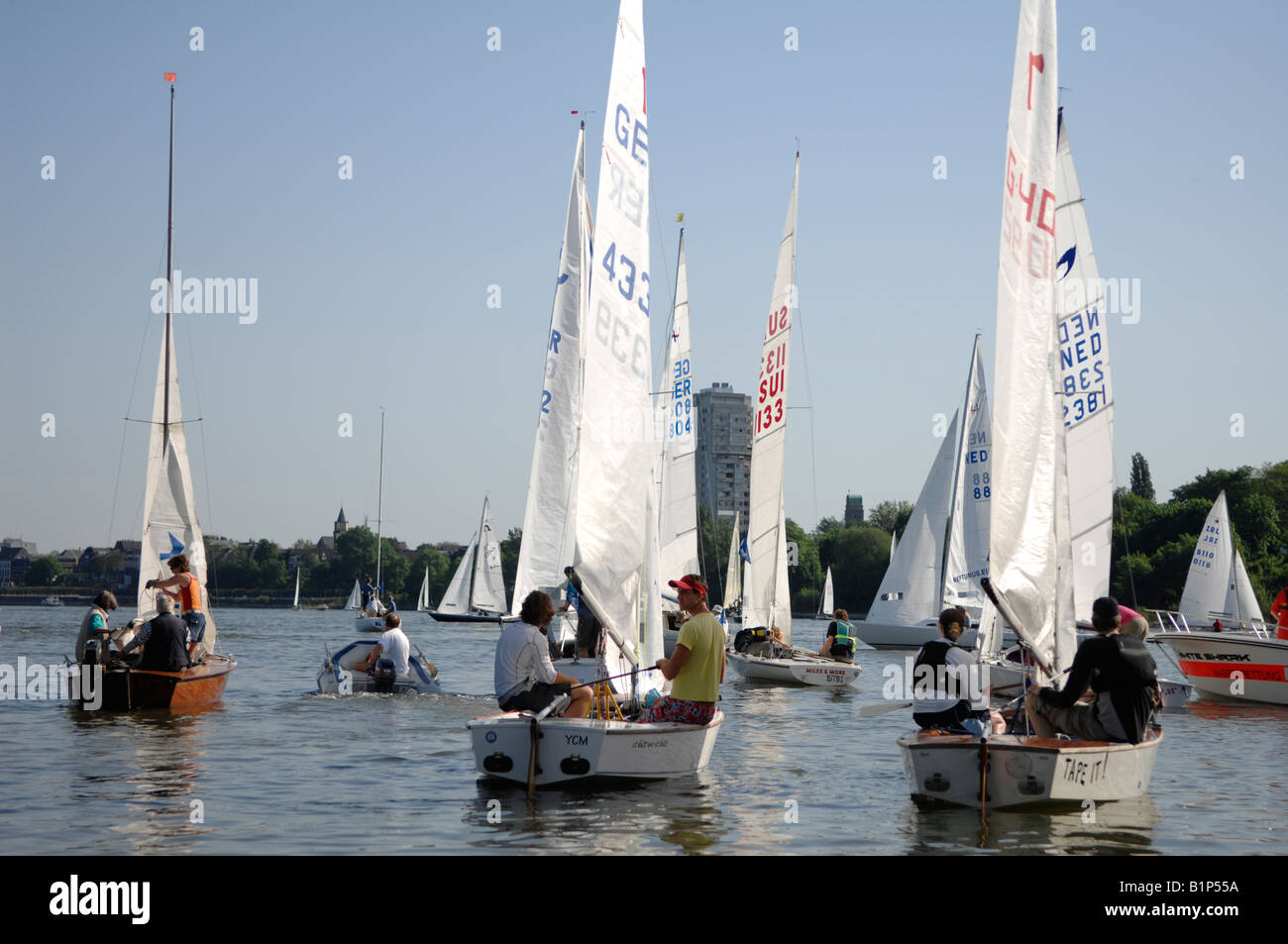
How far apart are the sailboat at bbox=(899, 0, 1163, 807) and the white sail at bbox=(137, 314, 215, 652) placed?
45.1 feet

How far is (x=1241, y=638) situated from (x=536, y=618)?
654 inches

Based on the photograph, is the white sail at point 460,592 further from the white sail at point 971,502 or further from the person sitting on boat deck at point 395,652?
the person sitting on boat deck at point 395,652

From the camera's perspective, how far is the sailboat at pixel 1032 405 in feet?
39.8

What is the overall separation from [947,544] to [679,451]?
11.9m

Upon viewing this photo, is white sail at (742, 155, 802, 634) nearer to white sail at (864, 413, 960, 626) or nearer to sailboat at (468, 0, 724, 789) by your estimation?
white sail at (864, 413, 960, 626)

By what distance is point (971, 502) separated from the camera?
32125 mm

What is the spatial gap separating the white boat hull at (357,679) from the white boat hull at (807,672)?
746cm

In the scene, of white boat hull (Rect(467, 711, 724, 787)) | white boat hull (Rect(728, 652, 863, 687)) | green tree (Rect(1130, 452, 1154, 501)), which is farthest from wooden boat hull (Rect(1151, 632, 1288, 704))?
green tree (Rect(1130, 452, 1154, 501))

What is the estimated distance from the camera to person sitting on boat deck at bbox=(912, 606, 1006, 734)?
36.1 feet

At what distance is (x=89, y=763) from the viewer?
13500 mm

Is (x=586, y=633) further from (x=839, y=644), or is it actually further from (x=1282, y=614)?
(x=1282, y=614)

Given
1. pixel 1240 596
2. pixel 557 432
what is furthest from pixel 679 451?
pixel 1240 596

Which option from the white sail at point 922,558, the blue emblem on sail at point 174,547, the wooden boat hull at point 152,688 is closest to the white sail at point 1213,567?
the white sail at point 922,558
